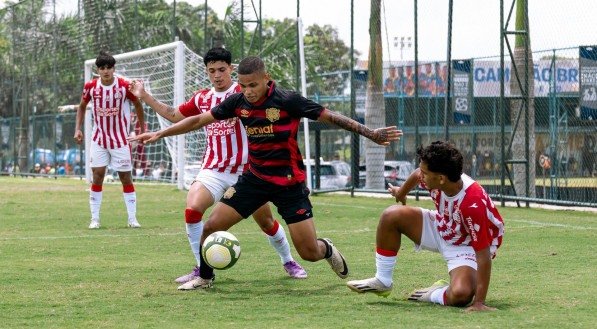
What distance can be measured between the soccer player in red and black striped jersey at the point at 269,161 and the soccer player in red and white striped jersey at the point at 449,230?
3.10ft

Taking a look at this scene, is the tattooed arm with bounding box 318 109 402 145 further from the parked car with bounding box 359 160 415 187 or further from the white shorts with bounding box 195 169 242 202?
the parked car with bounding box 359 160 415 187

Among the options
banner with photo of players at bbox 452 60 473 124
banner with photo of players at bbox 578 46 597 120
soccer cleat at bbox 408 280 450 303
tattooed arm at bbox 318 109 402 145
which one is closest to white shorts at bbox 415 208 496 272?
soccer cleat at bbox 408 280 450 303

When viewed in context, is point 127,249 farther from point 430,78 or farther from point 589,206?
point 430,78

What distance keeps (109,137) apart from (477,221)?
8898mm

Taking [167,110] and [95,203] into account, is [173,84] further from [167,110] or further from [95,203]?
[167,110]

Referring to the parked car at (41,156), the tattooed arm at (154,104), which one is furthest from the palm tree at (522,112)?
the parked car at (41,156)

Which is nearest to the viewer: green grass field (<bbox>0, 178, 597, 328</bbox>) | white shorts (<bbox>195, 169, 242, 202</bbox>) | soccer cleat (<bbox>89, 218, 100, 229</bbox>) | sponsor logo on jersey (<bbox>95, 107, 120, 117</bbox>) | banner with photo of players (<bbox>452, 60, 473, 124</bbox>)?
green grass field (<bbox>0, 178, 597, 328</bbox>)

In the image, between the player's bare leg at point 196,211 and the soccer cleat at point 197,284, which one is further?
the player's bare leg at point 196,211

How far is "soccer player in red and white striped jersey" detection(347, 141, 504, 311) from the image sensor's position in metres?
7.79

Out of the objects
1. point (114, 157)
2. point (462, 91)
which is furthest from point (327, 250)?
point (462, 91)

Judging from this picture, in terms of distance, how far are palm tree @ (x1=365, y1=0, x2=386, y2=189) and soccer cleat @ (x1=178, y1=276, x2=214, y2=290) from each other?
1476 cm

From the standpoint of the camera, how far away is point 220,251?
8805mm

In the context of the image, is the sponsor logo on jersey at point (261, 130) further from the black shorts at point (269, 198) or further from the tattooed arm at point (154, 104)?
the tattooed arm at point (154, 104)

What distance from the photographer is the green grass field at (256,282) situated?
7.42 m
